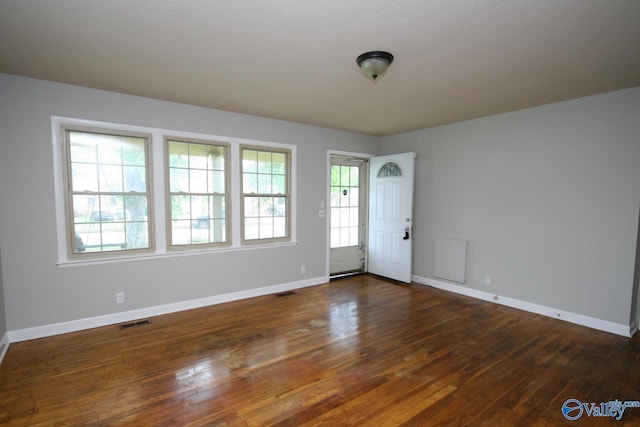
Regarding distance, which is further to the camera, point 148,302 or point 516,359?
point 148,302

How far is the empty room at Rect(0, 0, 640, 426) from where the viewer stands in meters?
2.08

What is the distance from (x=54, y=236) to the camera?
3.17 m

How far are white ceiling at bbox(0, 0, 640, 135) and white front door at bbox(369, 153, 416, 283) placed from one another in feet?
5.31

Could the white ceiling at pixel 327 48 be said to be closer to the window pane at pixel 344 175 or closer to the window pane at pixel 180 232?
the window pane at pixel 180 232

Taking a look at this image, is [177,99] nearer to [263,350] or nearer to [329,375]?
[263,350]

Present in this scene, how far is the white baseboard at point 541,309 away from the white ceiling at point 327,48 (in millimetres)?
2486

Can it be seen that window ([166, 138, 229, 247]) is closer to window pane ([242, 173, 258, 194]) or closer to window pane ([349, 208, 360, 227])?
window pane ([242, 173, 258, 194])

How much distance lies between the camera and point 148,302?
369 centimetres

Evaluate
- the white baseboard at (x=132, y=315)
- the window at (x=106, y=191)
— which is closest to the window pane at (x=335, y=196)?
the white baseboard at (x=132, y=315)

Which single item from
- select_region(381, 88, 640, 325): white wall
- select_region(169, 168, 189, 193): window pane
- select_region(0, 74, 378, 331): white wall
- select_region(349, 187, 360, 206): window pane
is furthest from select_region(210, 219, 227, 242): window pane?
select_region(381, 88, 640, 325): white wall

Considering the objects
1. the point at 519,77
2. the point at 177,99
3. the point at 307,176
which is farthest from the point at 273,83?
the point at 519,77

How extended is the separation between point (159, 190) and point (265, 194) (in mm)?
1422

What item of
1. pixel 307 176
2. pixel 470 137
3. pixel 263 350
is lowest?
pixel 263 350

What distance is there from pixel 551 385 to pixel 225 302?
11.8 feet
